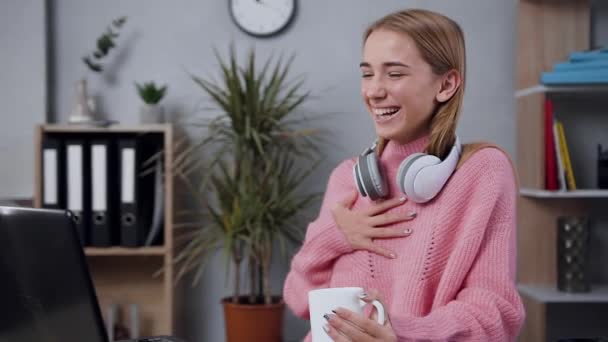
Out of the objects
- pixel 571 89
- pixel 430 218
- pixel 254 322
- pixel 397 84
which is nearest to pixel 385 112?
pixel 397 84

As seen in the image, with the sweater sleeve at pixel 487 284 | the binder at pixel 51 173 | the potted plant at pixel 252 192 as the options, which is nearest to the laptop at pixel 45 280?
the sweater sleeve at pixel 487 284

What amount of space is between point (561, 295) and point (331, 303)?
1986 mm

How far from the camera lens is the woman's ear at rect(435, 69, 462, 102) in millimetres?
1159

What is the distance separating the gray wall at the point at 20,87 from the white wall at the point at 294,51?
0.32 ft

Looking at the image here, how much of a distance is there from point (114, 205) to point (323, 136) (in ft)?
2.91

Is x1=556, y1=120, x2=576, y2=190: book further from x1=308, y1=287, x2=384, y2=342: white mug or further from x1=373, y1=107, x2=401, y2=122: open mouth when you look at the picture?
x1=308, y1=287, x2=384, y2=342: white mug

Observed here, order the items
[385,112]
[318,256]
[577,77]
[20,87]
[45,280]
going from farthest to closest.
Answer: [20,87]
[577,77]
[318,256]
[385,112]
[45,280]

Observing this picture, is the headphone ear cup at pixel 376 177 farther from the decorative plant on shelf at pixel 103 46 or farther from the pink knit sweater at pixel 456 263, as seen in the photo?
the decorative plant on shelf at pixel 103 46

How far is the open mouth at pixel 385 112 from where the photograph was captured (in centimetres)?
116

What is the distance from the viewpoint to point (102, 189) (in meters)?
2.65

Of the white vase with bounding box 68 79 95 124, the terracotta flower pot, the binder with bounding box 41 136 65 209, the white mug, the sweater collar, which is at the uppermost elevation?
the white vase with bounding box 68 79 95 124

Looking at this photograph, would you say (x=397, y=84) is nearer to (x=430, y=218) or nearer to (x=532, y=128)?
(x=430, y=218)

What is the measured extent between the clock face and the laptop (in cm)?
222

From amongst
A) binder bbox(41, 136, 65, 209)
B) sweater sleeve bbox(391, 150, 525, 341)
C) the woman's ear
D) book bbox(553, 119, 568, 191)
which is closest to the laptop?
sweater sleeve bbox(391, 150, 525, 341)
